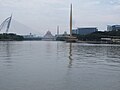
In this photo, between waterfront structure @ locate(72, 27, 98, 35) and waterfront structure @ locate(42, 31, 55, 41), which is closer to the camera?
waterfront structure @ locate(72, 27, 98, 35)

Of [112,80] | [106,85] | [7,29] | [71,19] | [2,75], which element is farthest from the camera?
[7,29]

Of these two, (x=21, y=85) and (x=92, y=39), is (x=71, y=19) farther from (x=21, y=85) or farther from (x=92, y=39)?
(x=21, y=85)

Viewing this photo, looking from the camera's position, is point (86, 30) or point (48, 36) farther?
point (48, 36)

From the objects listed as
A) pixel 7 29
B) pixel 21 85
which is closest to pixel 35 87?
pixel 21 85

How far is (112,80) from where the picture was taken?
7520mm

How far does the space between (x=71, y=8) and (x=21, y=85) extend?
192ft

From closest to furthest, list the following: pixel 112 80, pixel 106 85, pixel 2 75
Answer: pixel 106 85, pixel 112 80, pixel 2 75

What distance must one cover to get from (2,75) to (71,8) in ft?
188

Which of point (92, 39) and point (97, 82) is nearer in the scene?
point (97, 82)

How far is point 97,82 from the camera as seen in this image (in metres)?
7.15

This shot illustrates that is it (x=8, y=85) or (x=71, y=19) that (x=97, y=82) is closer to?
(x=8, y=85)

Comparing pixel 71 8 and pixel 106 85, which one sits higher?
pixel 71 8

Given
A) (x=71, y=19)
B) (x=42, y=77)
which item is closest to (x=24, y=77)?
(x=42, y=77)

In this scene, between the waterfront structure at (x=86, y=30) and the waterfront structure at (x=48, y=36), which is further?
the waterfront structure at (x=48, y=36)
